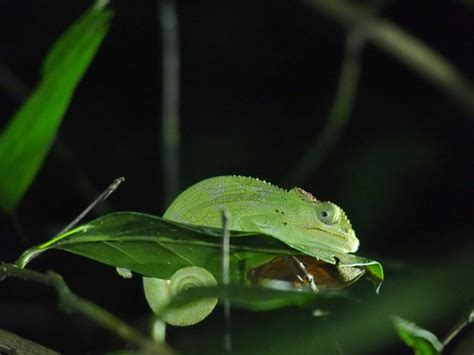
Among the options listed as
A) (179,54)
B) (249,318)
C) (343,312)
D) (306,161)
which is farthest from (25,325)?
(343,312)

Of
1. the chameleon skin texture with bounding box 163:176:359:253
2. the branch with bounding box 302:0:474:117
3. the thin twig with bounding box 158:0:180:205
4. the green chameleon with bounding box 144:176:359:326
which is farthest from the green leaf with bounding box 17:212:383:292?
the branch with bounding box 302:0:474:117

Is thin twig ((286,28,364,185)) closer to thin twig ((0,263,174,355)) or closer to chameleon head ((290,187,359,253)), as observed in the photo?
chameleon head ((290,187,359,253))

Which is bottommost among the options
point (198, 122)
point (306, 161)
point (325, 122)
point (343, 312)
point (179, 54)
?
point (343, 312)

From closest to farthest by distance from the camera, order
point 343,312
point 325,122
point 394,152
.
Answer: point 343,312
point 394,152
point 325,122

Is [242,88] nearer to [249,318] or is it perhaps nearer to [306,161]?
[306,161]

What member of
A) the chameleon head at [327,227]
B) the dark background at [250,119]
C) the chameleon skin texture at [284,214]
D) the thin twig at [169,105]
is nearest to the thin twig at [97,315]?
the chameleon skin texture at [284,214]
